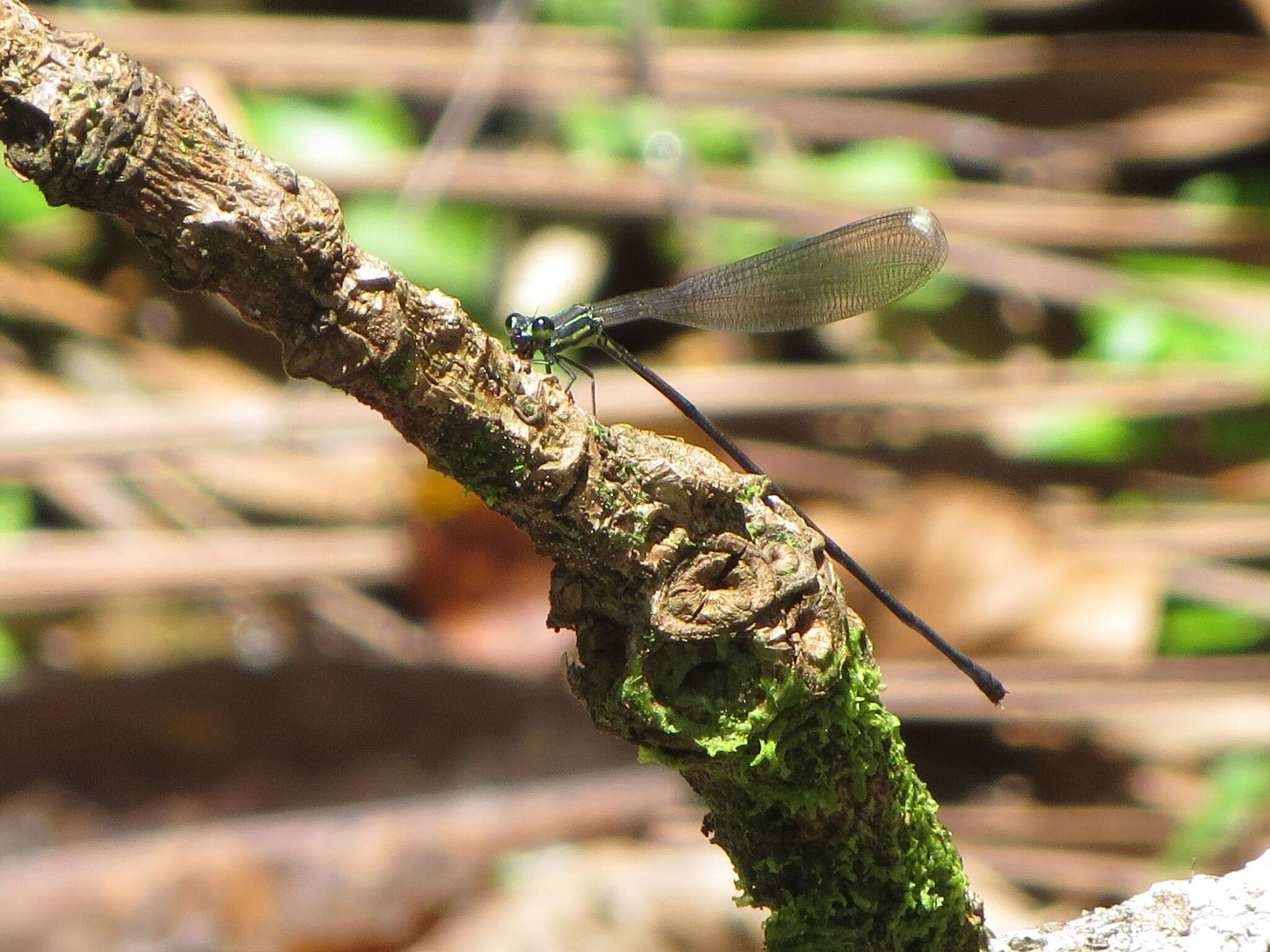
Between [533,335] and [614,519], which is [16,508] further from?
[614,519]

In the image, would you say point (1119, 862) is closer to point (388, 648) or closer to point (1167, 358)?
point (1167, 358)

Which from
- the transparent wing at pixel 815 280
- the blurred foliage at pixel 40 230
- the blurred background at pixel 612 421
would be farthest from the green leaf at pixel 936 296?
the blurred foliage at pixel 40 230

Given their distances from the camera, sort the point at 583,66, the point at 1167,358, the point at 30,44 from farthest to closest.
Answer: the point at 583,66 → the point at 1167,358 → the point at 30,44

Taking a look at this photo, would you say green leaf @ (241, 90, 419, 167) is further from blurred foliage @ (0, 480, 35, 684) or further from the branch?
the branch

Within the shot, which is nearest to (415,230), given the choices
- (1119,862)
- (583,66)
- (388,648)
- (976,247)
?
(583,66)

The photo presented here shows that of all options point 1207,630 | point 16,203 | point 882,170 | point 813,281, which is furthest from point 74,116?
point 882,170


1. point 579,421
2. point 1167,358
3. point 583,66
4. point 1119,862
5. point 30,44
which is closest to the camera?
point 30,44

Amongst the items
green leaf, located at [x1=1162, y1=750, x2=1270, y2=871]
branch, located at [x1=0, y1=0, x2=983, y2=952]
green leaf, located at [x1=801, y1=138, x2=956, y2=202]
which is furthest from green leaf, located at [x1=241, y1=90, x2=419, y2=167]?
branch, located at [x1=0, y1=0, x2=983, y2=952]

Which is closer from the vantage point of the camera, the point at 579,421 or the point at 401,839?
the point at 579,421
